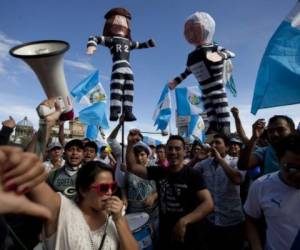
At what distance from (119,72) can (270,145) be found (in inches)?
118

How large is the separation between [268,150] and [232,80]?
8.66ft

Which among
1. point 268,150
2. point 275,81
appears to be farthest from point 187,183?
point 275,81

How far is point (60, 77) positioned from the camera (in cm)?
227

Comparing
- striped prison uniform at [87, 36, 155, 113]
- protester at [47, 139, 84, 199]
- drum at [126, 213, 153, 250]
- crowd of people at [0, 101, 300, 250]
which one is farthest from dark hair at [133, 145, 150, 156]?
striped prison uniform at [87, 36, 155, 113]

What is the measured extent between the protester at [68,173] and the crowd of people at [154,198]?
1 cm

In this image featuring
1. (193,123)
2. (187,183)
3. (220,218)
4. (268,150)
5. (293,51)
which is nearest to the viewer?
(187,183)

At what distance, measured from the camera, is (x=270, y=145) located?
2.79m

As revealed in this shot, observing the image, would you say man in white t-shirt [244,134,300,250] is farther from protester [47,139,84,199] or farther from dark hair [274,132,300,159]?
protester [47,139,84,199]

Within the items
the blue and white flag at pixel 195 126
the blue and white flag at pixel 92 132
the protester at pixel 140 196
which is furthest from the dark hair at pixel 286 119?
the blue and white flag at pixel 92 132

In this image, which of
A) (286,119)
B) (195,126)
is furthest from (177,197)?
(195,126)

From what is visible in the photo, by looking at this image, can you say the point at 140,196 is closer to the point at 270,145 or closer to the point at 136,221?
the point at 136,221

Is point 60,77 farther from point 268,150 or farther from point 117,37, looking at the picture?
point 117,37

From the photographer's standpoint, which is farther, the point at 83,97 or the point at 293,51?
the point at 83,97

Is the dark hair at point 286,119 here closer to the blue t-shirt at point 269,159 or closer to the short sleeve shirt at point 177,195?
the blue t-shirt at point 269,159
